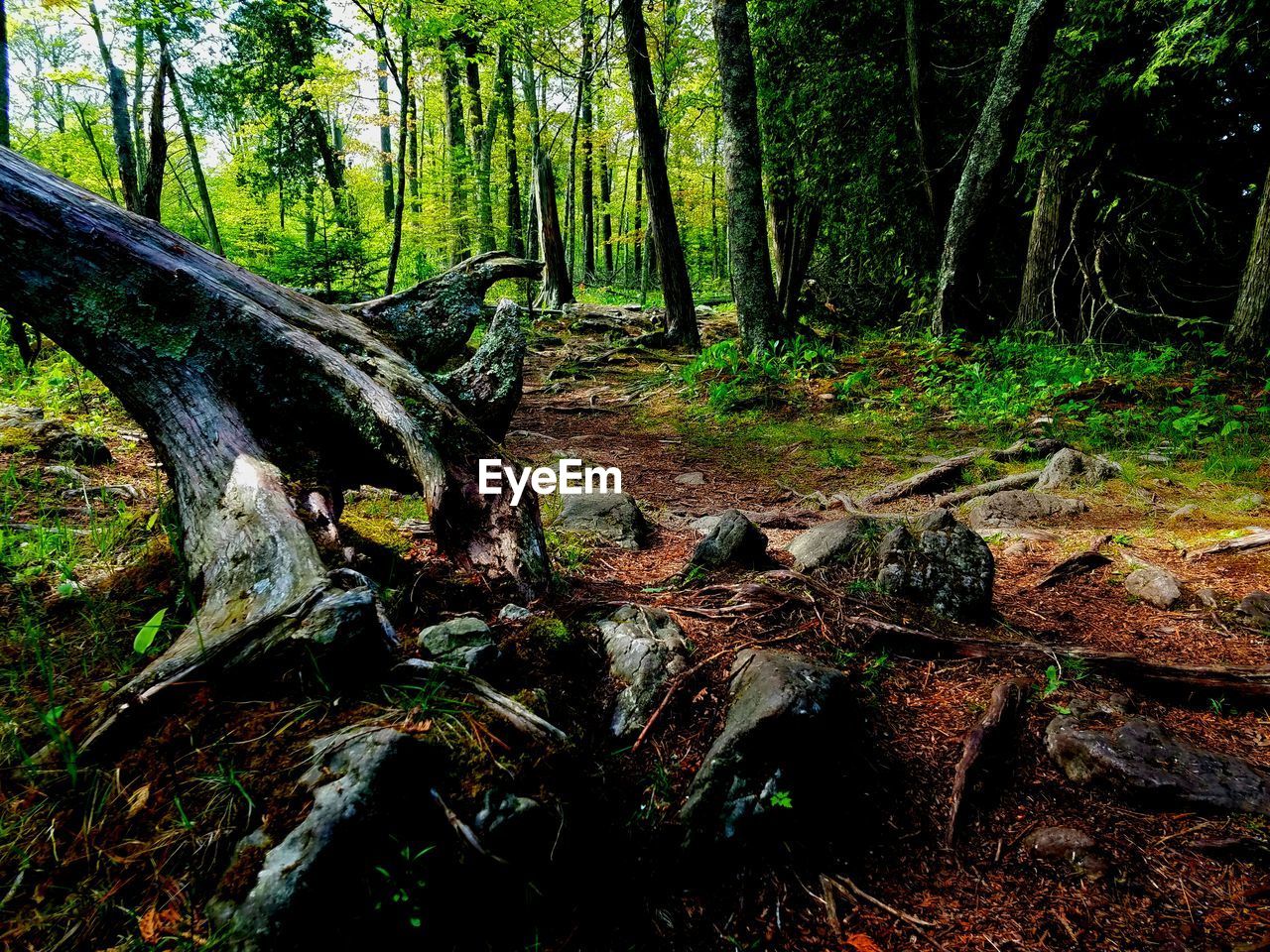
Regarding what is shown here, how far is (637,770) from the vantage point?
1.90m

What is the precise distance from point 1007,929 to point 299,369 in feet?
11.3

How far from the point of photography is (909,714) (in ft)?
7.05

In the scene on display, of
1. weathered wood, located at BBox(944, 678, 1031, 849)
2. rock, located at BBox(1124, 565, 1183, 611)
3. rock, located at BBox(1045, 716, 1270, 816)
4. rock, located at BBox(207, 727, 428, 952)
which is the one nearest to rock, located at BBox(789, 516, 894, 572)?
weathered wood, located at BBox(944, 678, 1031, 849)

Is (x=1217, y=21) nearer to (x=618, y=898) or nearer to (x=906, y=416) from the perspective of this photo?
(x=906, y=416)

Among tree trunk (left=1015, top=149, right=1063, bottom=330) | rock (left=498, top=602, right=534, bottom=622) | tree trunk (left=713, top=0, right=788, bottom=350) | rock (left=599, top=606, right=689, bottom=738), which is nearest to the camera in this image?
rock (left=599, top=606, right=689, bottom=738)

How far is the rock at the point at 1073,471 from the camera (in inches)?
191

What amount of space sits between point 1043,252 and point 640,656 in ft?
31.4

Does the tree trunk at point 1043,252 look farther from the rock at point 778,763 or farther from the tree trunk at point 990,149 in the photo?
the rock at point 778,763

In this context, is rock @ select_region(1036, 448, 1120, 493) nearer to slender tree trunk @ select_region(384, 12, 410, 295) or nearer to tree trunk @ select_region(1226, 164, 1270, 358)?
tree trunk @ select_region(1226, 164, 1270, 358)

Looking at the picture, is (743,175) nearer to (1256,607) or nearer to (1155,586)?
(1155,586)

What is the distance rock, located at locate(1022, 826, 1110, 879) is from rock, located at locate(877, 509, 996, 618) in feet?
3.37

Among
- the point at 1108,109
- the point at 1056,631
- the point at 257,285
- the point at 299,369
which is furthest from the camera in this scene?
the point at 1108,109

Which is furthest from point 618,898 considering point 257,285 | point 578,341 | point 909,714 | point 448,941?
point 578,341

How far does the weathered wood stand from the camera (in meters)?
1.83
